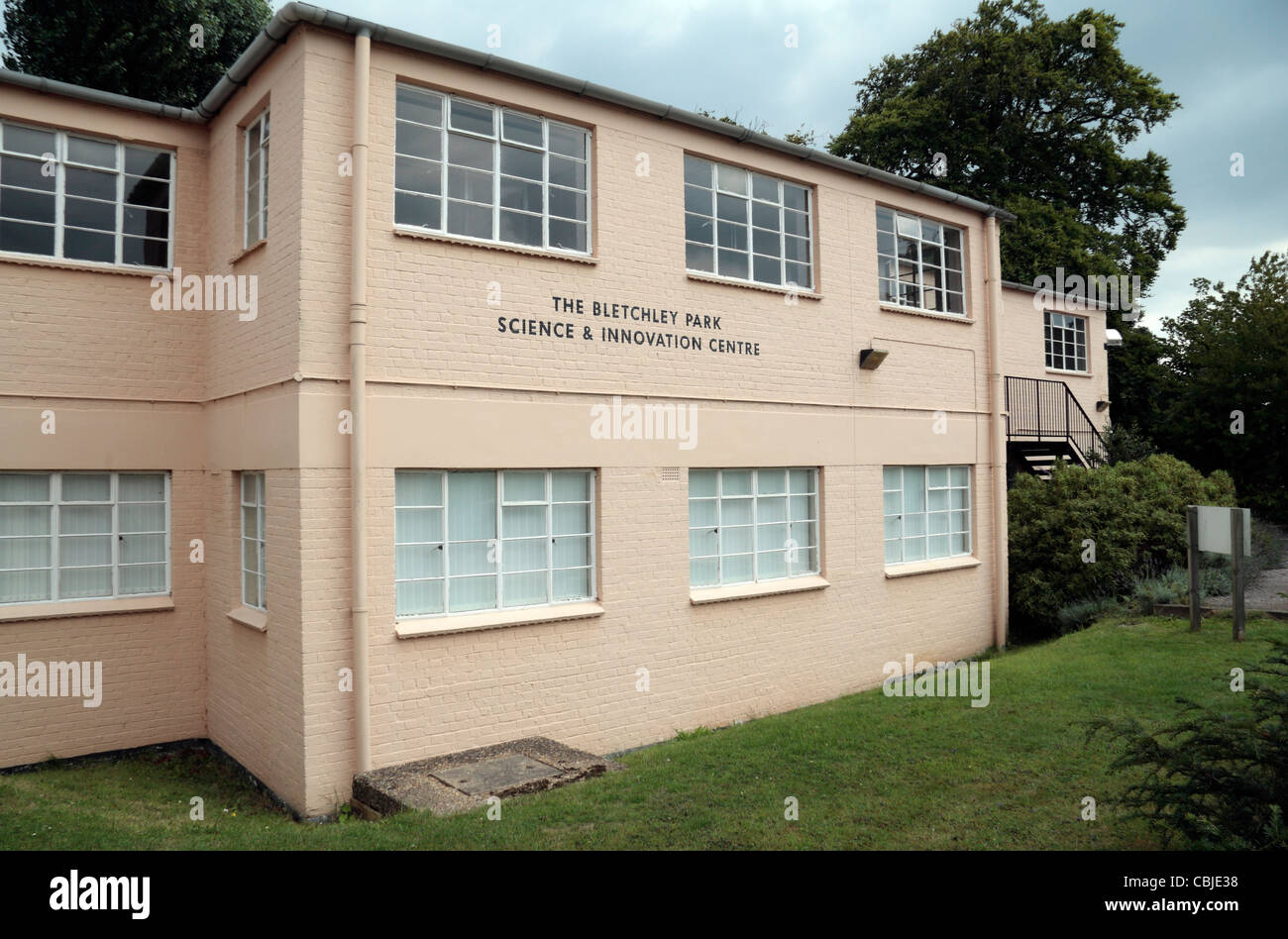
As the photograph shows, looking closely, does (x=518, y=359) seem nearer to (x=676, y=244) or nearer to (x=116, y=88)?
(x=676, y=244)

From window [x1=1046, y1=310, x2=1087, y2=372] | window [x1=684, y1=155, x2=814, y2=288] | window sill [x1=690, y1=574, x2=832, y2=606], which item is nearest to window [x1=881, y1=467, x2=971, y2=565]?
window sill [x1=690, y1=574, x2=832, y2=606]

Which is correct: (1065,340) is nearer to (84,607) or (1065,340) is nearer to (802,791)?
(802,791)

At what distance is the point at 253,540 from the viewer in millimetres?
9438

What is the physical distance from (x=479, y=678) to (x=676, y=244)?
5.23m

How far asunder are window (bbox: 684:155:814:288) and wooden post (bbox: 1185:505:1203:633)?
5.81 metres

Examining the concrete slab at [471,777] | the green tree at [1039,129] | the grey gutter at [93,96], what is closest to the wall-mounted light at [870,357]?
the concrete slab at [471,777]

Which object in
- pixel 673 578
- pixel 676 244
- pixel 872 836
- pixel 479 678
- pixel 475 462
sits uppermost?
pixel 676 244

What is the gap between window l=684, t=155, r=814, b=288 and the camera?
1091cm

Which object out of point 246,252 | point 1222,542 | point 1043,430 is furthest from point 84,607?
point 1043,430

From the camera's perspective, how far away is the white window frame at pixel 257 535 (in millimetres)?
9117

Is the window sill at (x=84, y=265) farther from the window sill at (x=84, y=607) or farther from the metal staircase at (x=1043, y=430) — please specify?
the metal staircase at (x=1043, y=430)

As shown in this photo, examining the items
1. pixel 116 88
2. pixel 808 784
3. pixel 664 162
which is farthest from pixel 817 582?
pixel 116 88

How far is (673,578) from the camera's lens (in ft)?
33.7

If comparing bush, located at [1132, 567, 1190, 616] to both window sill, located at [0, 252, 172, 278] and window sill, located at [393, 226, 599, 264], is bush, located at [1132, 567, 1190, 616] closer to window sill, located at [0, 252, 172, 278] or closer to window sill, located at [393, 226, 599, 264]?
window sill, located at [393, 226, 599, 264]
